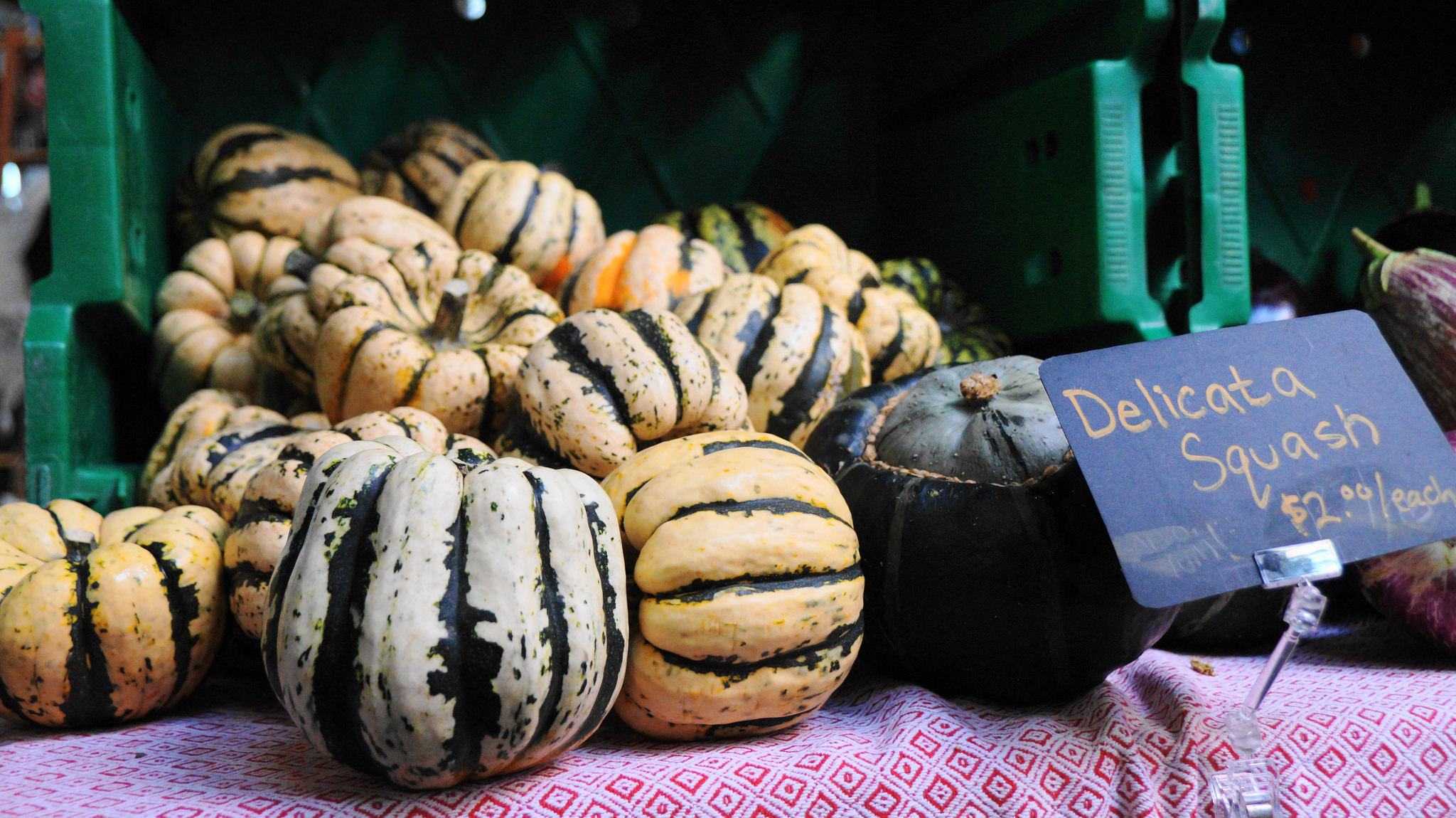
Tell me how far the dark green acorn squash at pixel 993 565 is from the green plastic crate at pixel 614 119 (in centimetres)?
81

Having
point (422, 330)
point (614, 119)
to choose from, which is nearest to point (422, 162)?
point (614, 119)

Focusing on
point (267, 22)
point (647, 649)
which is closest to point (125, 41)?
point (267, 22)

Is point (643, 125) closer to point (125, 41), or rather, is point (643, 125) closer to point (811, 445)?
point (125, 41)

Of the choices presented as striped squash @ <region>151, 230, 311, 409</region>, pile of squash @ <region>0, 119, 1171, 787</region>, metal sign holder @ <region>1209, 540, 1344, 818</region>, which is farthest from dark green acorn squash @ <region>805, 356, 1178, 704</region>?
striped squash @ <region>151, 230, 311, 409</region>

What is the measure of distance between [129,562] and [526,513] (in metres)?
0.55

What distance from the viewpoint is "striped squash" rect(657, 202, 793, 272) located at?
2088 mm

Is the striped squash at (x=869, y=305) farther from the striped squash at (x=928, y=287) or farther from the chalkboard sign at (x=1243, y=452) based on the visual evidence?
the chalkboard sign at (x=1243, y=452)

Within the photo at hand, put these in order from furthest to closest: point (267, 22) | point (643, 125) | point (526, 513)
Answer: point (643, 125) < point (267, 22) < point (526, 513)

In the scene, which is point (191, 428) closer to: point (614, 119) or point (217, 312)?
point (217, 312)

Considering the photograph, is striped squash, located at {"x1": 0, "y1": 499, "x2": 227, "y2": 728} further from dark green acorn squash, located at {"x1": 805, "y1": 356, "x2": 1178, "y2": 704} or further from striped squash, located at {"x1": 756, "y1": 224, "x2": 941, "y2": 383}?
striped squash, located at {"x1": 756, "y1": 224, "x2": 941, "y2": 383}

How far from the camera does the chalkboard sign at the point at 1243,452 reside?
89 cm

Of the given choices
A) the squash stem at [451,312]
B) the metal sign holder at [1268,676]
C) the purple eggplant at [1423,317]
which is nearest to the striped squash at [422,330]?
the squash stem at [451,312]

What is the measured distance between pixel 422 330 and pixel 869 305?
830mm

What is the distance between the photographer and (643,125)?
2424 mm
